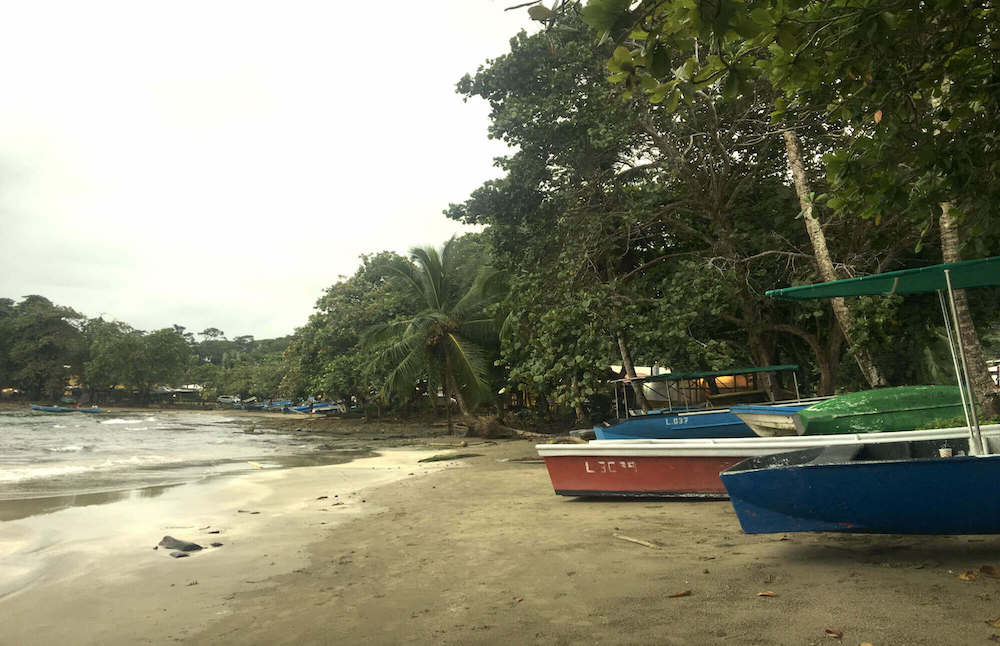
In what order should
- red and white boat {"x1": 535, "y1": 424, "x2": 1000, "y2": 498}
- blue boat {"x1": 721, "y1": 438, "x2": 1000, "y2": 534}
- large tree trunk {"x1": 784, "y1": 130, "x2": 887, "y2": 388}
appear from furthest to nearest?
1. large tree trunk {"x1": 784, "y1": 130, "x2": 887, "y2": 388}
2. red and white boat {"x1": 535, "y1": 424, "x2": 1000, "y2": 498}
3. blue boat {"x1": 721, "y1": 438, "x2": 1000, "y2": 534}

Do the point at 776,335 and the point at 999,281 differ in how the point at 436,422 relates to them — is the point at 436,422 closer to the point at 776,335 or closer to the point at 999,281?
the point at 776,335

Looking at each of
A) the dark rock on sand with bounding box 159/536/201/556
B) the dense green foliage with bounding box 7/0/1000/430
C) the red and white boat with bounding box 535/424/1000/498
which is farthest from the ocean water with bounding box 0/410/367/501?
the red and white boat with bounding box 535/424/1000/498

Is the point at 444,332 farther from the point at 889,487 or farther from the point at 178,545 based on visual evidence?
the point at 889,487

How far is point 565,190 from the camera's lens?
1441cm

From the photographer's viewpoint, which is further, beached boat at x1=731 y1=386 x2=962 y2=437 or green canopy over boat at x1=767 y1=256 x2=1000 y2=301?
beached boat at x1=731 y1=386 x2=962 y2=437

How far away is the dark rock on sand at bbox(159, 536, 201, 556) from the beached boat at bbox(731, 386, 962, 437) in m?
7.16

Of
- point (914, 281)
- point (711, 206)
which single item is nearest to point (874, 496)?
point (914, 281)

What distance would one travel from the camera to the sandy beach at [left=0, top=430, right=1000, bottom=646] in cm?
367

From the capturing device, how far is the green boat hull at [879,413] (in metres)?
8.09

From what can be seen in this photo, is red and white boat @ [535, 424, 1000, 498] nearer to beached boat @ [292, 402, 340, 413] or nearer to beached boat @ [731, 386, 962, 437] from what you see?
beached boat @ [731, 386, 962, 437]

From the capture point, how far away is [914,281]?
4.80m

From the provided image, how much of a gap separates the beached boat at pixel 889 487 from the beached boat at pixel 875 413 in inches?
115

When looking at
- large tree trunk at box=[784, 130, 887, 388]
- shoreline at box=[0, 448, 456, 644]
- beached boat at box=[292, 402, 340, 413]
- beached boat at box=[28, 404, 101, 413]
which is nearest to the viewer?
shoreline at box=[0, 448, 456, 644]

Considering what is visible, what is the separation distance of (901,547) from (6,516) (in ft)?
37.0
